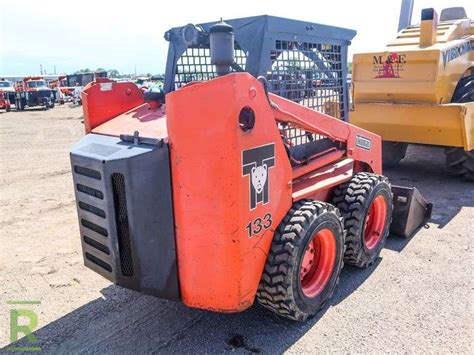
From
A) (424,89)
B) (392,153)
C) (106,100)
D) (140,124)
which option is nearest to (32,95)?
(392,153)

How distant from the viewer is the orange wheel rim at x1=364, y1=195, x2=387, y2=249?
3.71 meters

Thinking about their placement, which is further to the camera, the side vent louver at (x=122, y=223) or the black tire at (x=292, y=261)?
the black tire at (x=292, y=261)

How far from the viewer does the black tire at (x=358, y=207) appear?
3254 millimetres

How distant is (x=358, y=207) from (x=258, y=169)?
118cm

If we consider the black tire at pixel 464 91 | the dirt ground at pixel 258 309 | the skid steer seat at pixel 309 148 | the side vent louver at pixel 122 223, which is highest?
the black tire at pixel 464 91

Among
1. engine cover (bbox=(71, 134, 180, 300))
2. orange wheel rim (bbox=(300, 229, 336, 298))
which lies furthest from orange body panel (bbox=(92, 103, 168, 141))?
orange wheel rim (bbox=(300, 229, 336, 298))

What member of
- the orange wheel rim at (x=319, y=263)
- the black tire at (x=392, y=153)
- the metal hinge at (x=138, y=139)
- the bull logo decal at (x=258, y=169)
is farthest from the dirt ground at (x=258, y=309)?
the black tire at (x=392, y=153)

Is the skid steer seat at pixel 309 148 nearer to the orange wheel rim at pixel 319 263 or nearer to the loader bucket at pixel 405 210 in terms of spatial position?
the orange wheel rim at pixel 319 263

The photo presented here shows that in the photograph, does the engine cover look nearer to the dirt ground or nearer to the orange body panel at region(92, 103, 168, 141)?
the orange body panel at region(92, 103, 168, 141)

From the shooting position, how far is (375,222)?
12.3ft

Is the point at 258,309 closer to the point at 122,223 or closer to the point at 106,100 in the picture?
the point at 122,223

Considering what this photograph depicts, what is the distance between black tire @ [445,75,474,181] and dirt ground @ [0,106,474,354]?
1.30m

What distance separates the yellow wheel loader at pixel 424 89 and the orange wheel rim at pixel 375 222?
7.83 ft

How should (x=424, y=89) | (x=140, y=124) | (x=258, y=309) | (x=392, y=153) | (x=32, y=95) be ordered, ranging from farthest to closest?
(x=32, y=95) → (x=392, y=153) → (x=424, y=89) → (x=258, y=309) → (x=140, y=124)
